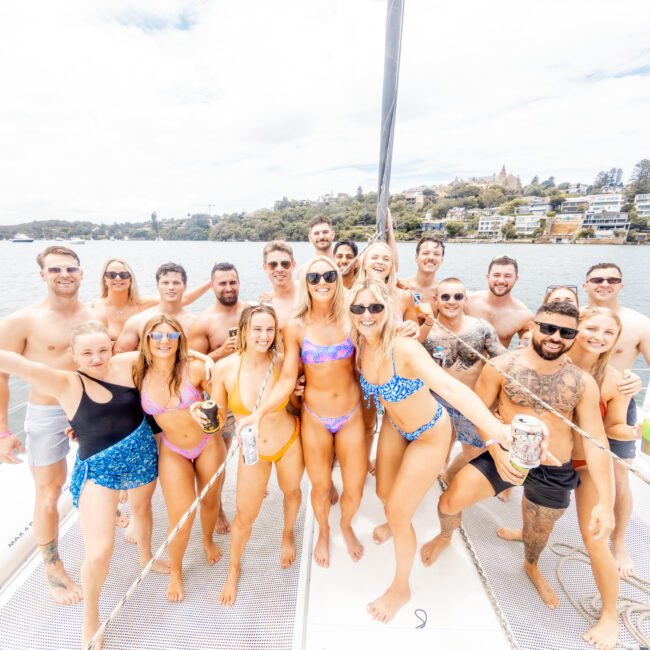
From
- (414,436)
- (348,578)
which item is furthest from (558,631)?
(414,436)

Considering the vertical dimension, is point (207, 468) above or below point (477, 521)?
above

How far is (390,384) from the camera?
6.14 feet

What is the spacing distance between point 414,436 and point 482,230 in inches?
1701

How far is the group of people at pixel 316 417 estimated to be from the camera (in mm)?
1807

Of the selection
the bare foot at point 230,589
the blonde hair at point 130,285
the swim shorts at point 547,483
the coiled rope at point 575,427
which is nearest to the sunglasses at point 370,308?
the coiled rope at point 575,427

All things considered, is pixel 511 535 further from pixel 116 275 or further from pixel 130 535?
pixel 116 275

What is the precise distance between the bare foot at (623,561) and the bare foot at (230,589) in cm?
255

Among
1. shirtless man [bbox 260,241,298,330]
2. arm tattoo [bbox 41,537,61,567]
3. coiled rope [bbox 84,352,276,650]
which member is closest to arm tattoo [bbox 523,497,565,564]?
coiled rope [bbox 84,352,276,650]

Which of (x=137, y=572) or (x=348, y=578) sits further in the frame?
(x=137, y=572)

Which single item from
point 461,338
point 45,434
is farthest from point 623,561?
point 45,434

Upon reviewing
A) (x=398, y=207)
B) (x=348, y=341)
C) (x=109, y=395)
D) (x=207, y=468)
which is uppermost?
(x=398, y=207)

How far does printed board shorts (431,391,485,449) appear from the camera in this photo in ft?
8.90

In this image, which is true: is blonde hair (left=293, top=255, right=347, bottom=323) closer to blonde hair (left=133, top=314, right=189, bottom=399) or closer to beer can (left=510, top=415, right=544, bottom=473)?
blonde hair (left=133, top=314, right=189, bottom=399)

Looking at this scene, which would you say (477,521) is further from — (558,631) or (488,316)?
(488,316)
